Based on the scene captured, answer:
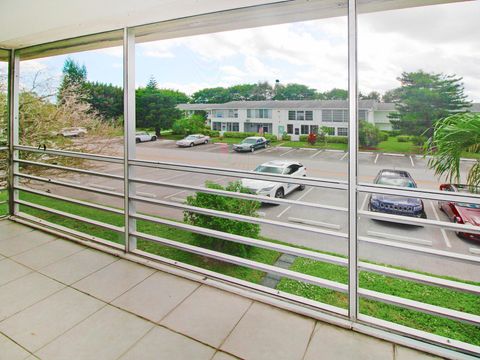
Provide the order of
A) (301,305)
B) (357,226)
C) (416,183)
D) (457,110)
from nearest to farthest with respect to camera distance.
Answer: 1. (457,110)
2. (416,183)
3. (357,226)
4. (301,305)

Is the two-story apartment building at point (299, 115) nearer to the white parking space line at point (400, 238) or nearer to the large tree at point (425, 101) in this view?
the large tree at point (425, 101)

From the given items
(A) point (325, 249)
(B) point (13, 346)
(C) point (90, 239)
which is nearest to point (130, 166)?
(C) point (90, 239)

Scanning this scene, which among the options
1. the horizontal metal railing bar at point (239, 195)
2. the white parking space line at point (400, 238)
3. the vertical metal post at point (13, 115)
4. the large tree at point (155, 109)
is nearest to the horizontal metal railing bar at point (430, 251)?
the white parking space line at point (400, 238)

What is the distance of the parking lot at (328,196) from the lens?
174cm

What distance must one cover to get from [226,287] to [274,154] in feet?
3.47

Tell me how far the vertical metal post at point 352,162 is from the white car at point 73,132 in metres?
3.94

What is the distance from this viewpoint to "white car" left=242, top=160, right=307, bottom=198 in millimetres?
1996

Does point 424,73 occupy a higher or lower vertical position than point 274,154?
higher

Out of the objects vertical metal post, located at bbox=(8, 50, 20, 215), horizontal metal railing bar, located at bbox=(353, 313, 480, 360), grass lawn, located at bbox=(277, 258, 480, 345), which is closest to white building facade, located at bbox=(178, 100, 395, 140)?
horizontal metal railing bar, located at bbox=(353, 313, 480, 360)

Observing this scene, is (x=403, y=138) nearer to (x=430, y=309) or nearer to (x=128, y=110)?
(x=430, y=309)

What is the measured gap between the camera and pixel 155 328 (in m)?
1.84

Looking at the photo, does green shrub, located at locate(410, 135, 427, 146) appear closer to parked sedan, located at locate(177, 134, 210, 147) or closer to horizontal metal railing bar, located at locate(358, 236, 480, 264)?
horizontal metal railing bar, located at locate(358, 236, 480, 264)

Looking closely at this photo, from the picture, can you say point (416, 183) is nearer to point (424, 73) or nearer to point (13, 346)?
point (424, 73)

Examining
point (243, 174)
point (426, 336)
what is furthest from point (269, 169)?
point (426, 336)
